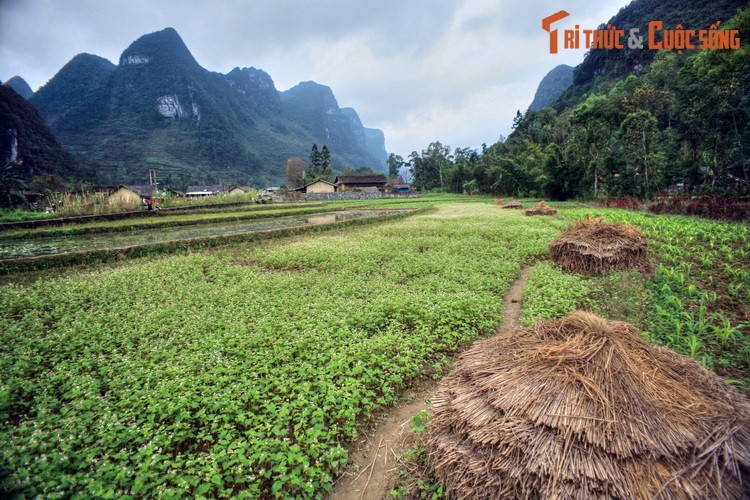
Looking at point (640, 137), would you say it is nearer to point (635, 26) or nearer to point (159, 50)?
point (635, 26)

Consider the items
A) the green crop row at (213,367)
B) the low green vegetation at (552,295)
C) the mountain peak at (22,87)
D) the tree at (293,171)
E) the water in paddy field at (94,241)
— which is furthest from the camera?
the mountain peak at (22,87)

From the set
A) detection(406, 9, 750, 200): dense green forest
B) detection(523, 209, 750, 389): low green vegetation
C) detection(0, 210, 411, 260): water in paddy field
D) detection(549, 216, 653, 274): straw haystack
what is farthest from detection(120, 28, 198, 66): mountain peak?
detection(523, 209, 750, 389): low green vegetation

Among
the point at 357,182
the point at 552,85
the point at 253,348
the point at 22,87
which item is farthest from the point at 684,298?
the point at 22,87

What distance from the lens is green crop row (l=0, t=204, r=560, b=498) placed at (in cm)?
281

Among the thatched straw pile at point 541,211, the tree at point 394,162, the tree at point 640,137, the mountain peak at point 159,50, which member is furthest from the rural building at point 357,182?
the mountain peak at point 159,50

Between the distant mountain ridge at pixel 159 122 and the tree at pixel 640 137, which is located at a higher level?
the distant mountain ridge at pixel 159 122

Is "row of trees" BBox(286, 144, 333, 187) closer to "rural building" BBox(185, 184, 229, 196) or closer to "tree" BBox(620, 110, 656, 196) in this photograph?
"rural building" BBox(185, 184, 229, 196)

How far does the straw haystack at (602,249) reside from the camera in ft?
26.2

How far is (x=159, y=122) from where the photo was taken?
351ft

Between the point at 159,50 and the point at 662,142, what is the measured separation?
18007 cm

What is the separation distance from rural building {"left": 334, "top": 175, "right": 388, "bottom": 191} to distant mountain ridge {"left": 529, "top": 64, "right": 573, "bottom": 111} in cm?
10164

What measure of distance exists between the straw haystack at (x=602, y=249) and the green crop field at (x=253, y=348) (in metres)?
0.50

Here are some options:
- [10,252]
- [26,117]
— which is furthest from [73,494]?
[26,117]

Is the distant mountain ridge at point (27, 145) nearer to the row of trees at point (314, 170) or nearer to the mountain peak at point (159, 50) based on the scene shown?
the row of trees at point (314, 170)
